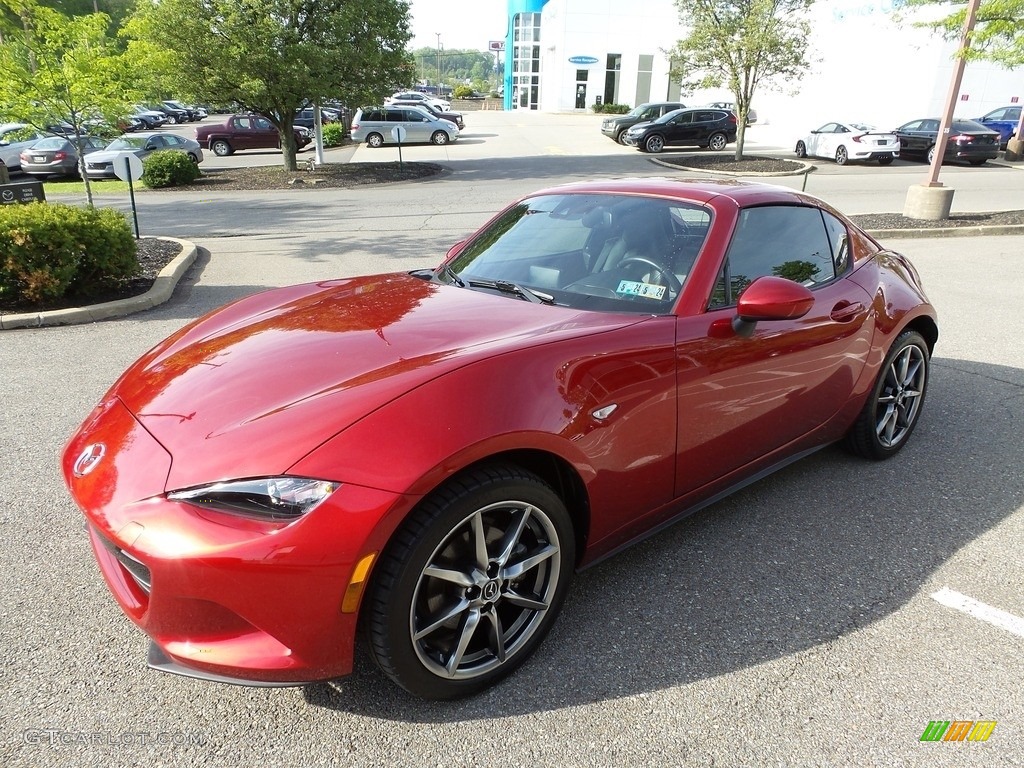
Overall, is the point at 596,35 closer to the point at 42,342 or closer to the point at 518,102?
the point at 518,102

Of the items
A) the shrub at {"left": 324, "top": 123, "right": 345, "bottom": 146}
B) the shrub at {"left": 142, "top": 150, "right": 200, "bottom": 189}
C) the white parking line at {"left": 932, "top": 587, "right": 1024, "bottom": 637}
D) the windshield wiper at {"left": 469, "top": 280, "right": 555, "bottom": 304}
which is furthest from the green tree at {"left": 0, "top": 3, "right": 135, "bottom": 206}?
the shrub at {"left": 324, "top": 123, "right": 345, "bottom": 146}

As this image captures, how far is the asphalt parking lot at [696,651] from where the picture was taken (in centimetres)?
214

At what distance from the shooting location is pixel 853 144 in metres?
23.2

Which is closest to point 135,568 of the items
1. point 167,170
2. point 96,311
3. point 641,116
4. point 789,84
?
point 96,311

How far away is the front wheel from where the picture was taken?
26766mm

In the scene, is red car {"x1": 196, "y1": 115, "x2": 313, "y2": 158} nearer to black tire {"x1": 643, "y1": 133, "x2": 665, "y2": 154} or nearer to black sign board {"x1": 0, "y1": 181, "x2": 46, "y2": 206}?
black tire {"x1": 643, "y1": 133, "x2": 665, "y2": 154}

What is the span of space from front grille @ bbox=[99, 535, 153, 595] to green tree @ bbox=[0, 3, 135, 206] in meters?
9.93

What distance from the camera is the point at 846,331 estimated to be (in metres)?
3.46

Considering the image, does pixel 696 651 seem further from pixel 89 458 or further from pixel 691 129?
pixel 691 129

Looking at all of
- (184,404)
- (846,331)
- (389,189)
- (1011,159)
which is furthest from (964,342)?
(1011,159)

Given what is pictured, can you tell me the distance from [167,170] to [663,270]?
62.6 ft

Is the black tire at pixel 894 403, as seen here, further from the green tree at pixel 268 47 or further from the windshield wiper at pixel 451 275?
the green tree at pixel 268 47

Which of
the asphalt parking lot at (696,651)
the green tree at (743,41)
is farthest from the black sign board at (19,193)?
the green tree at (743,41)

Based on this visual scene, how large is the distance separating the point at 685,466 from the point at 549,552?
0.75 meters
